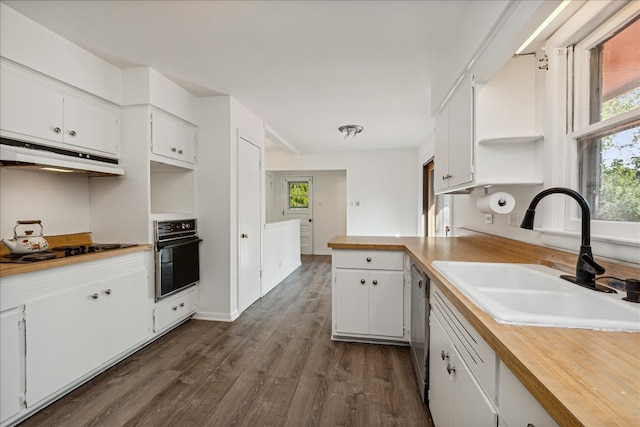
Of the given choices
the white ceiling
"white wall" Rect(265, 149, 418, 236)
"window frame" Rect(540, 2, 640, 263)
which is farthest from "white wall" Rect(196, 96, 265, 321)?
"white wall" Rect(265, 149, 418, 236)

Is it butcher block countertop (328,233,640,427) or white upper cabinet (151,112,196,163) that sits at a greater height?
white upper cabinet (151,112,196,163)

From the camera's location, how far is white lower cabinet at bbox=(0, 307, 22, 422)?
4.73 feet

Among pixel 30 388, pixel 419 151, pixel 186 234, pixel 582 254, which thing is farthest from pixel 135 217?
pixel 419 151

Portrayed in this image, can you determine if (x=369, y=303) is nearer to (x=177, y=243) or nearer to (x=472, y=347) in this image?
(x=472, y=347)

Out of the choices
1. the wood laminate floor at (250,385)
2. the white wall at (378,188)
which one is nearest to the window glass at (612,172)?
the wood laminate floor at (250,385)

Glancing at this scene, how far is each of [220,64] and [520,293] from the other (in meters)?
2.56

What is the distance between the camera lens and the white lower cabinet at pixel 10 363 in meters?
1.44

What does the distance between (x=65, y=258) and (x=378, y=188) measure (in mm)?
4859

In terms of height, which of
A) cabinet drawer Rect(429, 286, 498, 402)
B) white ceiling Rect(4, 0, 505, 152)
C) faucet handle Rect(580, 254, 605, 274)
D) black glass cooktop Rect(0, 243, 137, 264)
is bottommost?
cabinet drawer Rect(429, 286, 498, 402)

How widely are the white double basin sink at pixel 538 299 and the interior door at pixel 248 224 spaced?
2.27 meters

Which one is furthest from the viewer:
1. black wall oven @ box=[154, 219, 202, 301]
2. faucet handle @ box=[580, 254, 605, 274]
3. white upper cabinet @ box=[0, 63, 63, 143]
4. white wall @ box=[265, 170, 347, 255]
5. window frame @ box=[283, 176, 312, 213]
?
window frame @ box=[283, 176, 312, 213]

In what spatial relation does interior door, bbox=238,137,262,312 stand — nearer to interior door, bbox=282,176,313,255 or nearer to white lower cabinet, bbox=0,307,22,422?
white lower cabinet, bbox=0,307,22,422

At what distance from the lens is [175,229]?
2.67m

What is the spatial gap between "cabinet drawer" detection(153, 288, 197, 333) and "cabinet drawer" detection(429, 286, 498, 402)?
7.84 ft
